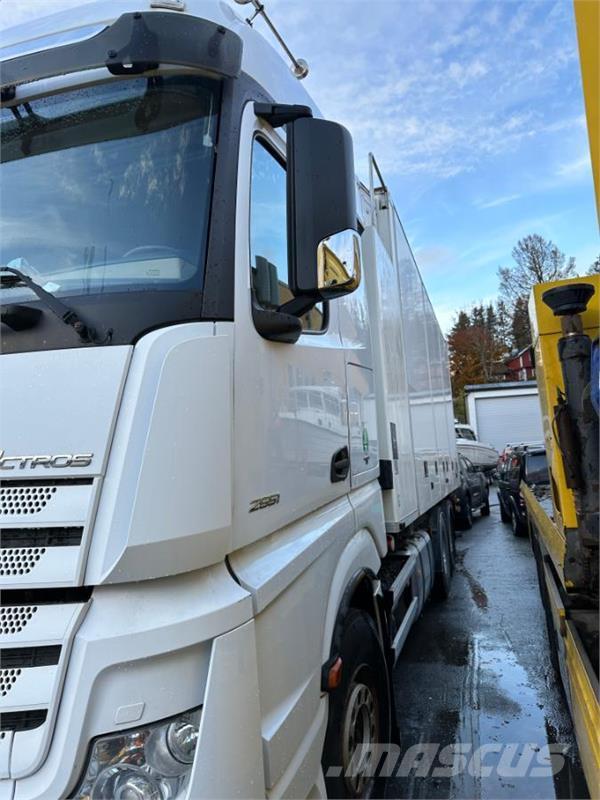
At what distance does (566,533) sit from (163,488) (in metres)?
2.15

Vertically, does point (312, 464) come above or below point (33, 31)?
below

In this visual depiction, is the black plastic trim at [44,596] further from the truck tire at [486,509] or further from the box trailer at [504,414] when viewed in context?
the box trailer at [504,414]

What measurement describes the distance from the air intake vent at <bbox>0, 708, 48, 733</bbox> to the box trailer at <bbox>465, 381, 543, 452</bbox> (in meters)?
23.4

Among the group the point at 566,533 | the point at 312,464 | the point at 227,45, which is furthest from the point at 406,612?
the point at 227,45

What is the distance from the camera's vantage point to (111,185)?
73.4 inches

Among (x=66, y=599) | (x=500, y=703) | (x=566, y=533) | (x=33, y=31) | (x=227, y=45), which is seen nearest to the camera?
(x=66, y=599)

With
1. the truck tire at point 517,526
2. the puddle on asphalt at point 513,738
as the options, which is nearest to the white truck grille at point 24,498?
the puddle on asphalt at point 513,738

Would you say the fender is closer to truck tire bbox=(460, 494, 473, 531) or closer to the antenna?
the antenna

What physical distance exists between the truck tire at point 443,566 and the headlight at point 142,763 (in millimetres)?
5324

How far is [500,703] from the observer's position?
13.7 ft

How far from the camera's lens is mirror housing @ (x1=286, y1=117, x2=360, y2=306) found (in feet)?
6.12

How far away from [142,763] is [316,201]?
165 centimetres

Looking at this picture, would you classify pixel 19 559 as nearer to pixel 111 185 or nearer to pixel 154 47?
pixel 111 185

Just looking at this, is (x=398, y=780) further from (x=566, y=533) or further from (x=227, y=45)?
(x=227, y=45)
